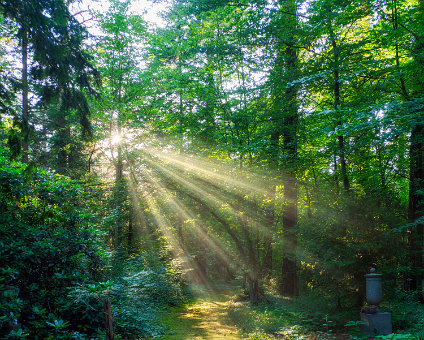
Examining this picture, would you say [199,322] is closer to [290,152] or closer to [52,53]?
[290,152]

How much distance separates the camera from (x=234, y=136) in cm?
1020

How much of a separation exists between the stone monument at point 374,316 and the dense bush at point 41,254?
220 inches

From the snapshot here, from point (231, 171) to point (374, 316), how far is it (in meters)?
5.71

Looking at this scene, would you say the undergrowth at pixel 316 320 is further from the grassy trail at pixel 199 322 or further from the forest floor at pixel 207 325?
the grassy trail at pixel 199 322

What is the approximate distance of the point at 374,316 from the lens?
5.94 m

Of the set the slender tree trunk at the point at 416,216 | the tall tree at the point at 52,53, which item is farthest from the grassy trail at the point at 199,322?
the tall tree at the point at 52,53

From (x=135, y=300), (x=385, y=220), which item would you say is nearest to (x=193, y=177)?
(x=135, y=300)

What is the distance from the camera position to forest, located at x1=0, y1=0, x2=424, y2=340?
5027 millimetres

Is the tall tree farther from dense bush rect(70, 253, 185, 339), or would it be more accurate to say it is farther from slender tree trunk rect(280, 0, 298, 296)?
slender tree trunk rect(280, 0, 298, 296)

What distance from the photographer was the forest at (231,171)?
16.5ft

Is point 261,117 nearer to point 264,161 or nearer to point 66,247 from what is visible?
point 264,161

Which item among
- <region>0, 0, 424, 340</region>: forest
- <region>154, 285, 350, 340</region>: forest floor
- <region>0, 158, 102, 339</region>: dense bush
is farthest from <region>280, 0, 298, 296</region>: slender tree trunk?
<region>0, 158, 102, 339</region>: dense bush

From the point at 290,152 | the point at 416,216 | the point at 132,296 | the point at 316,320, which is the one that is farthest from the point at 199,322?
the point at 416,216

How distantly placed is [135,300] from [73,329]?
2.14 m
